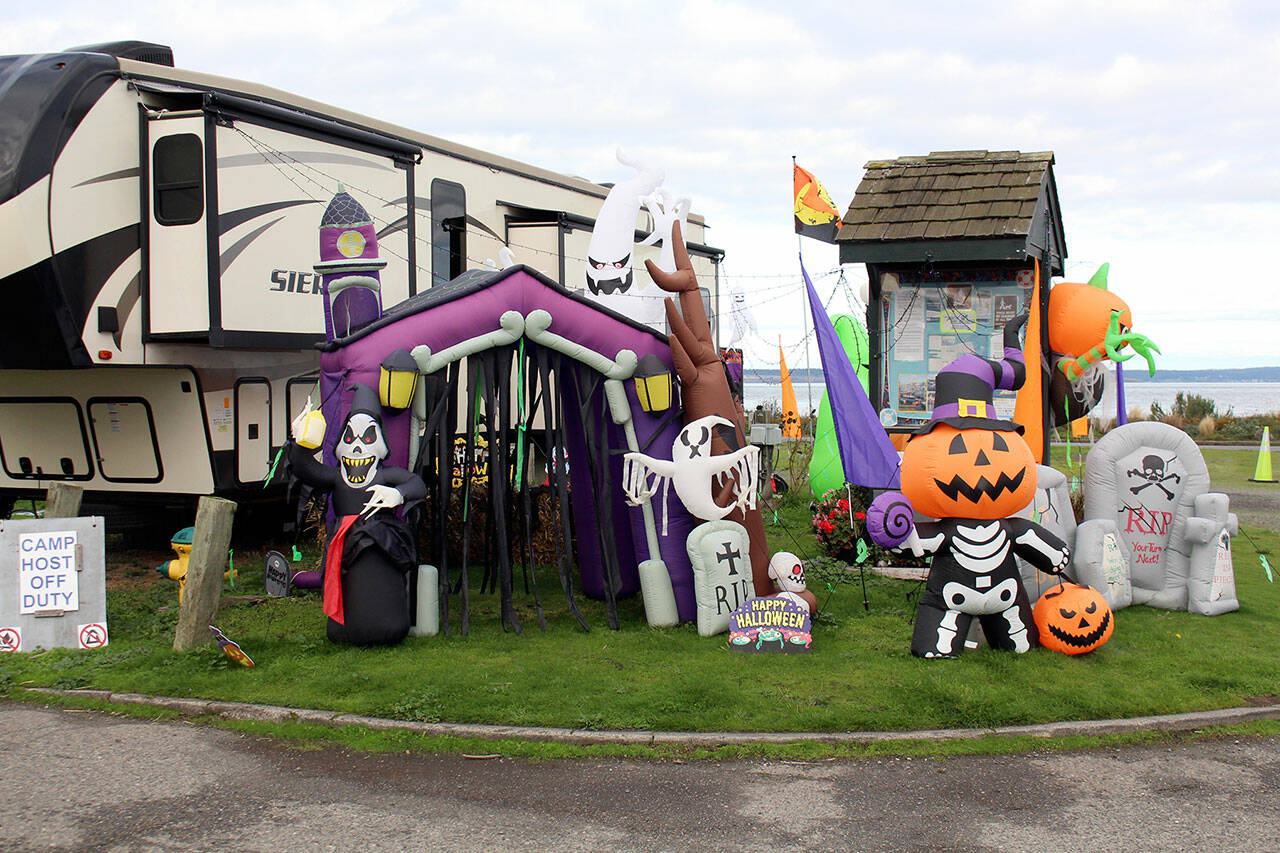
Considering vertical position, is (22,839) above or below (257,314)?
below

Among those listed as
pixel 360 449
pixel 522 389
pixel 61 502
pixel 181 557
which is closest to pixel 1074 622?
pixel 522 389

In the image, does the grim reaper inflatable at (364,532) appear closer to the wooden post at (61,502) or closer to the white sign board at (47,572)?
the white sign board at (47,572)

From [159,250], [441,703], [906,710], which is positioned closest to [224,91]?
[159,250]

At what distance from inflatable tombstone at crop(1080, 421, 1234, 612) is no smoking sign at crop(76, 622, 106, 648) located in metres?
7.64

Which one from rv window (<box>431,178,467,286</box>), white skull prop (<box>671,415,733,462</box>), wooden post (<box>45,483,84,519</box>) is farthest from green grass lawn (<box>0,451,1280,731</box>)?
rv window (<box>431,178,467,286</box>)

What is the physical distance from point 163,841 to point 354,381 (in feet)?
12.4

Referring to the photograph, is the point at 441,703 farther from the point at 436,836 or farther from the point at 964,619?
the point at 964,619

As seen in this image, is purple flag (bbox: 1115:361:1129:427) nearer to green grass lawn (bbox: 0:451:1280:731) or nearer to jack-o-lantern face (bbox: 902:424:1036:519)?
green grass lawn (bbox: 0:451:1280:731)

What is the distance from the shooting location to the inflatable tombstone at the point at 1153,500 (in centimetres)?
891

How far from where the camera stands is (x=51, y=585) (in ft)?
25.7

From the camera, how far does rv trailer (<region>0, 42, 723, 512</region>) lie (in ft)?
30.0

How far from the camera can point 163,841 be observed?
4.76m

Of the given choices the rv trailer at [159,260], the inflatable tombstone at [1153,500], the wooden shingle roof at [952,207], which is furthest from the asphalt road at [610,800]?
the wooden shingle roof at [952,207]

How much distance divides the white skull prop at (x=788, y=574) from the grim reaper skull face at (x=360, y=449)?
2930 mm
